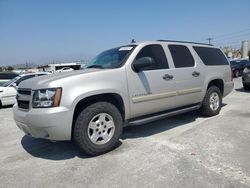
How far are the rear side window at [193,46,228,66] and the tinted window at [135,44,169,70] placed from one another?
136 cm

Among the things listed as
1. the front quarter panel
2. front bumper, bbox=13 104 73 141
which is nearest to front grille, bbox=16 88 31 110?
front bumper, bbox=13 104 73 141

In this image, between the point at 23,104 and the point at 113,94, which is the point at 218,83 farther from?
the point at 23,104

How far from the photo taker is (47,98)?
3.74 metres

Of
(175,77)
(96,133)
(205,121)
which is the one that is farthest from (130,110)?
(205,121)

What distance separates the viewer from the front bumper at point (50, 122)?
3.69 m

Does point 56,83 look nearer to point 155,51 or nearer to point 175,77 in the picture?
point 155,51

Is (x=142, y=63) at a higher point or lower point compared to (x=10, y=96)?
higher

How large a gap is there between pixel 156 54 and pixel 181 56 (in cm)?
80

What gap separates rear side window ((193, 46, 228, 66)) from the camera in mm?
6178

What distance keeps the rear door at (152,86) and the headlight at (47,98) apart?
1.31 metres

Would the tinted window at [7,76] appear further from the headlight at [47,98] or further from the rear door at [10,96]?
the headlight at [47,98]

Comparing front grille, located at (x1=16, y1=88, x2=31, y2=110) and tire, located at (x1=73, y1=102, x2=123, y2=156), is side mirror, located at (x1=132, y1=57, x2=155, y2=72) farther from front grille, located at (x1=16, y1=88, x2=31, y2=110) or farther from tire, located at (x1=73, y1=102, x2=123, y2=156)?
front grille, located at (x1=16, y1=88, x2=31, y2=110)

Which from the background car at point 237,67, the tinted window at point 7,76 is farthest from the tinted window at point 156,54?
the background car at point 237,67

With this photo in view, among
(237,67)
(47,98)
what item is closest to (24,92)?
(47,98)
